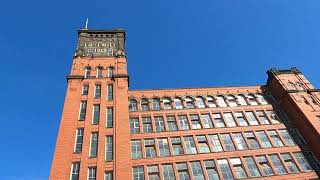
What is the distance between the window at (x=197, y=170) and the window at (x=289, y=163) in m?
11.3

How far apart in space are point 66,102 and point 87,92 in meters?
3.75

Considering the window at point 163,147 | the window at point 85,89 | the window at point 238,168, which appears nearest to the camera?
the window at point 238,168

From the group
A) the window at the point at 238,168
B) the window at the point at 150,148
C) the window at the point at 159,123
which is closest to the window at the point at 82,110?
the window at the point at 150,148

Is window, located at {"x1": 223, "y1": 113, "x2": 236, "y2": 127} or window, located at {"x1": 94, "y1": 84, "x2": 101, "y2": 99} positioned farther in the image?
window, located at {"x1": 94, "y1": 84, "x2": 101, "y2": 99}

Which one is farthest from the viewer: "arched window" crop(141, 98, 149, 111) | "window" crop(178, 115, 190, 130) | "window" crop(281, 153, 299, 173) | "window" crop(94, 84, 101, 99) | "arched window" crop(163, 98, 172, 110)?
"arched window" crop(163, 98, 172, 110)

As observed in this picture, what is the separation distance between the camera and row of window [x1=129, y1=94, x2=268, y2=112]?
149 ft

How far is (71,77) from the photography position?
150ft

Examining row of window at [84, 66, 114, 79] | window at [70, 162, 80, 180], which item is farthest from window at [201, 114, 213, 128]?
window at [70, 162, 80, 180]

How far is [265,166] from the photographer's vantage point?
38.6 m

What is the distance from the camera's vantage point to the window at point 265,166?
3775 centimetres

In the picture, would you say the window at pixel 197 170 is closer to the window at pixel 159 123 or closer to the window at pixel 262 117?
the window at pixel 159 123

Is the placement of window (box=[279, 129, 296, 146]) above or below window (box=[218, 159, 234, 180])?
above

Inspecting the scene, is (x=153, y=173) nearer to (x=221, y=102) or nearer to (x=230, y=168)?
(x=230, y=168)

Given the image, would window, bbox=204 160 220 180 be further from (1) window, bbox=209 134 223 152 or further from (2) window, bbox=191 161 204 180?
(1) window, bbox=209 134 223 152
